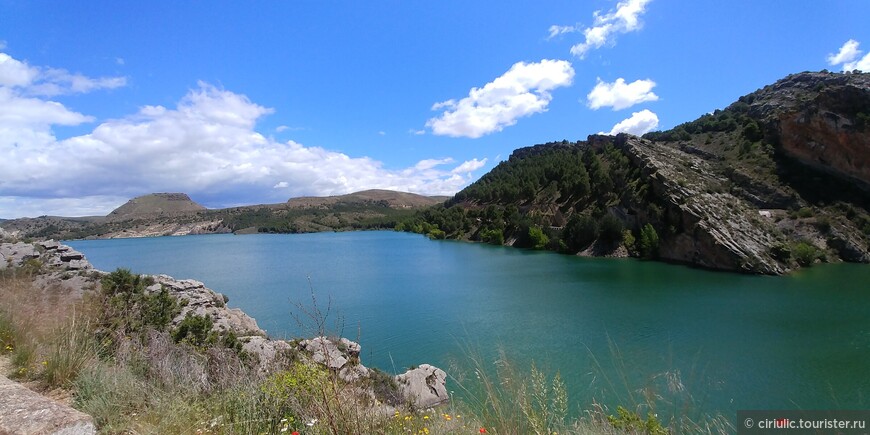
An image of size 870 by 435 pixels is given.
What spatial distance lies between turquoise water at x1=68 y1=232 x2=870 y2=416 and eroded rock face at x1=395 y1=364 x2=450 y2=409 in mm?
788

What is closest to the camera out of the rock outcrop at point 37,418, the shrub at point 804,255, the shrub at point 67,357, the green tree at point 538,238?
the rock outcrop at point 37,418

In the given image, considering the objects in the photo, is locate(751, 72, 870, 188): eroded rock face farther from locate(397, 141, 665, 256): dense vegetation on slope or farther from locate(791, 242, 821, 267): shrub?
locate(397, 141, 665, 256): dense vegetation on slope

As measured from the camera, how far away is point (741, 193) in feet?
177

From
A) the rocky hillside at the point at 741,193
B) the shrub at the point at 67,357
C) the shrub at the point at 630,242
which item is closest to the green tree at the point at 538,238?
the rocky hillside at the point at 741,193

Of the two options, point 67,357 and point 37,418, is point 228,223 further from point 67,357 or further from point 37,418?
point 37,418

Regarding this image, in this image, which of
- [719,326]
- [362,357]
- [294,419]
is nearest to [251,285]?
[362,357]

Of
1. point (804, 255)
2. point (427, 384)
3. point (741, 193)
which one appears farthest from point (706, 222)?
point (427, 384)

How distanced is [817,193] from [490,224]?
151 feet

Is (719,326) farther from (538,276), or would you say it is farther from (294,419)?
(294,419)

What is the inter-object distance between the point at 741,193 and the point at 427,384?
5781 cm

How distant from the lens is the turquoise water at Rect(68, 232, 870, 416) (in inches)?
509

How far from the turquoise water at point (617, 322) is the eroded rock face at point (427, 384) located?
0.79 metres

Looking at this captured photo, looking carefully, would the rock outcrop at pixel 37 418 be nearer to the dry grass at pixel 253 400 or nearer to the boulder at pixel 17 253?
the dry grass at pixel 253 400

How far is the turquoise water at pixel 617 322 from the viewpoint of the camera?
12.9 meters
